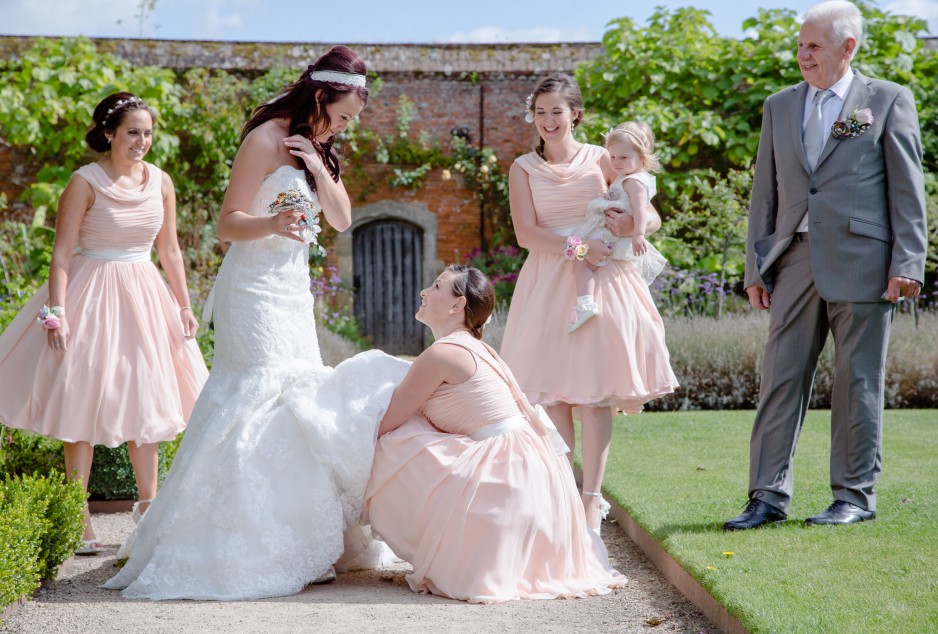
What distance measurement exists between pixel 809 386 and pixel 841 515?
1.75 ft

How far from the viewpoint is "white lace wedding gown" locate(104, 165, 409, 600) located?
379 cm

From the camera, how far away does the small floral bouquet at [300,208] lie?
388 centimetres

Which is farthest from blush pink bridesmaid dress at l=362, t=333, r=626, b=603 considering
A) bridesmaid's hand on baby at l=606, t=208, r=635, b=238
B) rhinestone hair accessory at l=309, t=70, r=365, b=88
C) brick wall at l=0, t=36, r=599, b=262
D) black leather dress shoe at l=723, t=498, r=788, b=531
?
brick wall at l=0, t=36, r=599, b=262

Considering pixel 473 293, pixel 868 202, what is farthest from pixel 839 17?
pixel 473 293

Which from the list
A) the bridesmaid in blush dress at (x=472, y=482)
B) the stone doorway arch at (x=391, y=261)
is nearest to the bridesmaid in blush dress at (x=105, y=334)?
the bridesmaid in blush dress at (x=472, y=482)

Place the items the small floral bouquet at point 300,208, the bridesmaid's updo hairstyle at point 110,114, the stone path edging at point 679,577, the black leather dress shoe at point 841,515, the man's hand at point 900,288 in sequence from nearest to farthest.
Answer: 1. the stone path edging at point 679,577
2. the small floral bouquet at point 300,208
3. the man's hand at point 900,288
4. the black leather dress shoe at point 841,515
5. the bridesmaid's updo hairstyle at point 110,114

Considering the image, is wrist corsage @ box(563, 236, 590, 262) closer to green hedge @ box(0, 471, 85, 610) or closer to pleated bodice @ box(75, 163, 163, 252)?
pleated bodice @ box(75, 163, 163, 252)

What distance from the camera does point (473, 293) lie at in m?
4.09

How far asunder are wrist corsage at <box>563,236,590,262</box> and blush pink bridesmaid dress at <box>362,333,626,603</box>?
77 centimetres

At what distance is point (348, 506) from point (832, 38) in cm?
261

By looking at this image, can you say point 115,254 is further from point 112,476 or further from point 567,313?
point 567,313

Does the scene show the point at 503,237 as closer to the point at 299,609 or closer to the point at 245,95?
the point at 245,95

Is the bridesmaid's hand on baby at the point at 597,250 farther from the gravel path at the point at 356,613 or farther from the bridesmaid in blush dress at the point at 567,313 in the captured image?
the gravel path at the point at 356,613

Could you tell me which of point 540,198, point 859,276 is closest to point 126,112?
point 540,198
